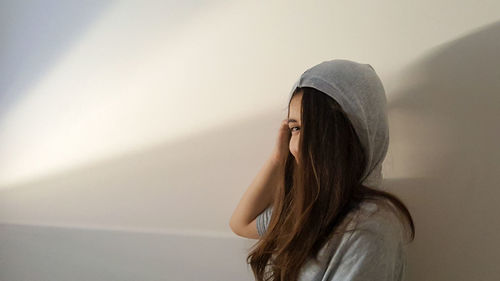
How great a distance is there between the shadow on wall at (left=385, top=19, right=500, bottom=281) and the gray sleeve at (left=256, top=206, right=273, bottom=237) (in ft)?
Result: 1.04

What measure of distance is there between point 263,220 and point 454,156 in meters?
0.47

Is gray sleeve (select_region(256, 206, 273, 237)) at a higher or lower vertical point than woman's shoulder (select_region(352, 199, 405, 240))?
lower

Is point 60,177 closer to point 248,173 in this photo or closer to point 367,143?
point 248,173

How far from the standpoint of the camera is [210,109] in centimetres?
94

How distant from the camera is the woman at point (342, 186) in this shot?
66 cm

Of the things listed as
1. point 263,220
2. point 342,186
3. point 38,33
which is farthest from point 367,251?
point 38,33

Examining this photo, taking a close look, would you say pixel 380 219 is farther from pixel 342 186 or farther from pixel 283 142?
pixel 283 142

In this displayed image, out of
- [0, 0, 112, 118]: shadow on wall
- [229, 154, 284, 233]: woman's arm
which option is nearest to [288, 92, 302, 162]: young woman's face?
[229, 154, 284, 233]: woman's arm

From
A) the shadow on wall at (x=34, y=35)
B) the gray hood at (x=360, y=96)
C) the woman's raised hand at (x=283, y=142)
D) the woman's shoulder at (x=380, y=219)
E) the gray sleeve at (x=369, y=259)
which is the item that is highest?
the shadow on wall at (x=34, y=35)

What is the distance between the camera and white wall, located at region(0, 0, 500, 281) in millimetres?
756

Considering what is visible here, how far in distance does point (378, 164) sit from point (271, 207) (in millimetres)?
292

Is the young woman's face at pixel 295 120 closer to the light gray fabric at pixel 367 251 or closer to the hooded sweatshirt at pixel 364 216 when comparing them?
the hooded sweatshirt at pixel 364 216

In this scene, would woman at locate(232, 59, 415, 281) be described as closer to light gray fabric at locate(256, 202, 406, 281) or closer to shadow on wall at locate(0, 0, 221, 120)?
light gray fabric at locate(256, 202, 406, 281)

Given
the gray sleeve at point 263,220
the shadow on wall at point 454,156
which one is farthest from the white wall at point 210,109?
the gray sleeve at point 263,220
